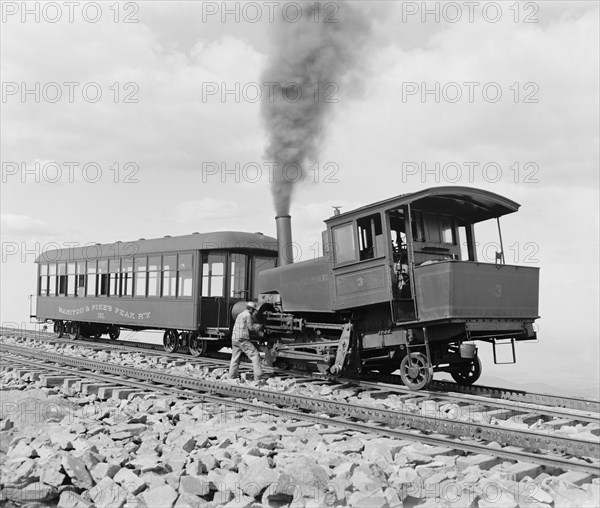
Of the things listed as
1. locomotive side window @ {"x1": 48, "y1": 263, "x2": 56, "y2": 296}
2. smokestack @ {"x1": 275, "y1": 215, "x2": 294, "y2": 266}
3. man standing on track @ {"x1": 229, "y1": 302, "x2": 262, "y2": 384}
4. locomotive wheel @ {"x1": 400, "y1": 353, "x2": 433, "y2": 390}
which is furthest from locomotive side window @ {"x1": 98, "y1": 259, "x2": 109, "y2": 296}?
locomotive wheel @ {"x1": 400, "y1": 353, "x2": 433, "y2": 390}

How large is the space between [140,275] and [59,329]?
636cm

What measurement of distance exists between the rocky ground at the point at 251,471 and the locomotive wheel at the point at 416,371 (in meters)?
2.35

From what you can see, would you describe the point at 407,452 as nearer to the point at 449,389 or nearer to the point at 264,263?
the point at 449,389

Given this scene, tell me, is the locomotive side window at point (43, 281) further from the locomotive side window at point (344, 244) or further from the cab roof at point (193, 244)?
the locomotive side window at point (344, 244)

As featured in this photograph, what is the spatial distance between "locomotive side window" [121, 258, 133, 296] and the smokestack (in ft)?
18.3

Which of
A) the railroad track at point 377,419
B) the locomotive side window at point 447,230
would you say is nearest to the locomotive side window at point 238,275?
the railroad track at point 377,419

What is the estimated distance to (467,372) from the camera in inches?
408

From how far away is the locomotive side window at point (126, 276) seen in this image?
16.0m

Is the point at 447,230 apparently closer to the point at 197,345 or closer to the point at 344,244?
the point at 344,244

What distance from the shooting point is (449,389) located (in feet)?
30.0

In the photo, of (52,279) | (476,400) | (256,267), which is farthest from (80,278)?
(476,400)

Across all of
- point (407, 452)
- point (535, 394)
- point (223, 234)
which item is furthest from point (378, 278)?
point (223, 234)

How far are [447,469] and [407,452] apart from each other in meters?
0.58

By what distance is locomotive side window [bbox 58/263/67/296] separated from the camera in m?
19.2
